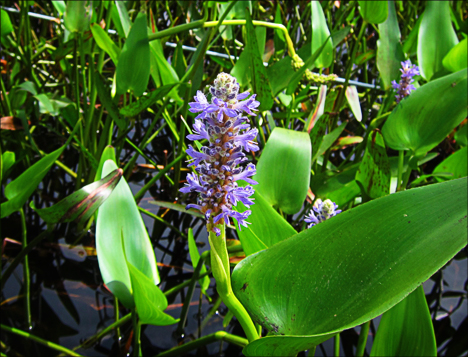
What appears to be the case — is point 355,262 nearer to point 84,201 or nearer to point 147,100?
point 84,201

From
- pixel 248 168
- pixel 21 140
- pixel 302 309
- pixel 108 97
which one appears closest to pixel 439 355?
pixel 302 309

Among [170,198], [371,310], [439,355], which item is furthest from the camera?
[170,198]

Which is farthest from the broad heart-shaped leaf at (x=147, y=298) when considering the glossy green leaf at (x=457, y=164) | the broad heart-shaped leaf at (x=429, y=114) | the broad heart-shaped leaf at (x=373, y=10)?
the broad heart-shaped leaf at (x=373, y=10)

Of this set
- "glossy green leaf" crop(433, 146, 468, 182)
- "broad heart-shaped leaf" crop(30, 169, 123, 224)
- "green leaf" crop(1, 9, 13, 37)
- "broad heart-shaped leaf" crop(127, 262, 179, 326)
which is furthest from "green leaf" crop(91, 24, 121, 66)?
"glossy green leaf" crop(433, 146, 468, 182)

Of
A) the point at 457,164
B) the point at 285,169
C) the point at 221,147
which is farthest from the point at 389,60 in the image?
the point at 221,147

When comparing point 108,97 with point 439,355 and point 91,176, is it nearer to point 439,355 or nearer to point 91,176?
point 91,176

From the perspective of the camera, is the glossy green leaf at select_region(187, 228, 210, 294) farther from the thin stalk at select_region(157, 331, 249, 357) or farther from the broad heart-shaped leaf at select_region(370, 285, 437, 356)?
the broad heart-shaped leaf at select_region(370, 285, 437, 356)

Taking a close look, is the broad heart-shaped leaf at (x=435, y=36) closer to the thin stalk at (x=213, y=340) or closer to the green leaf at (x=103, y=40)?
the green leaf at (x=103, y=40)
